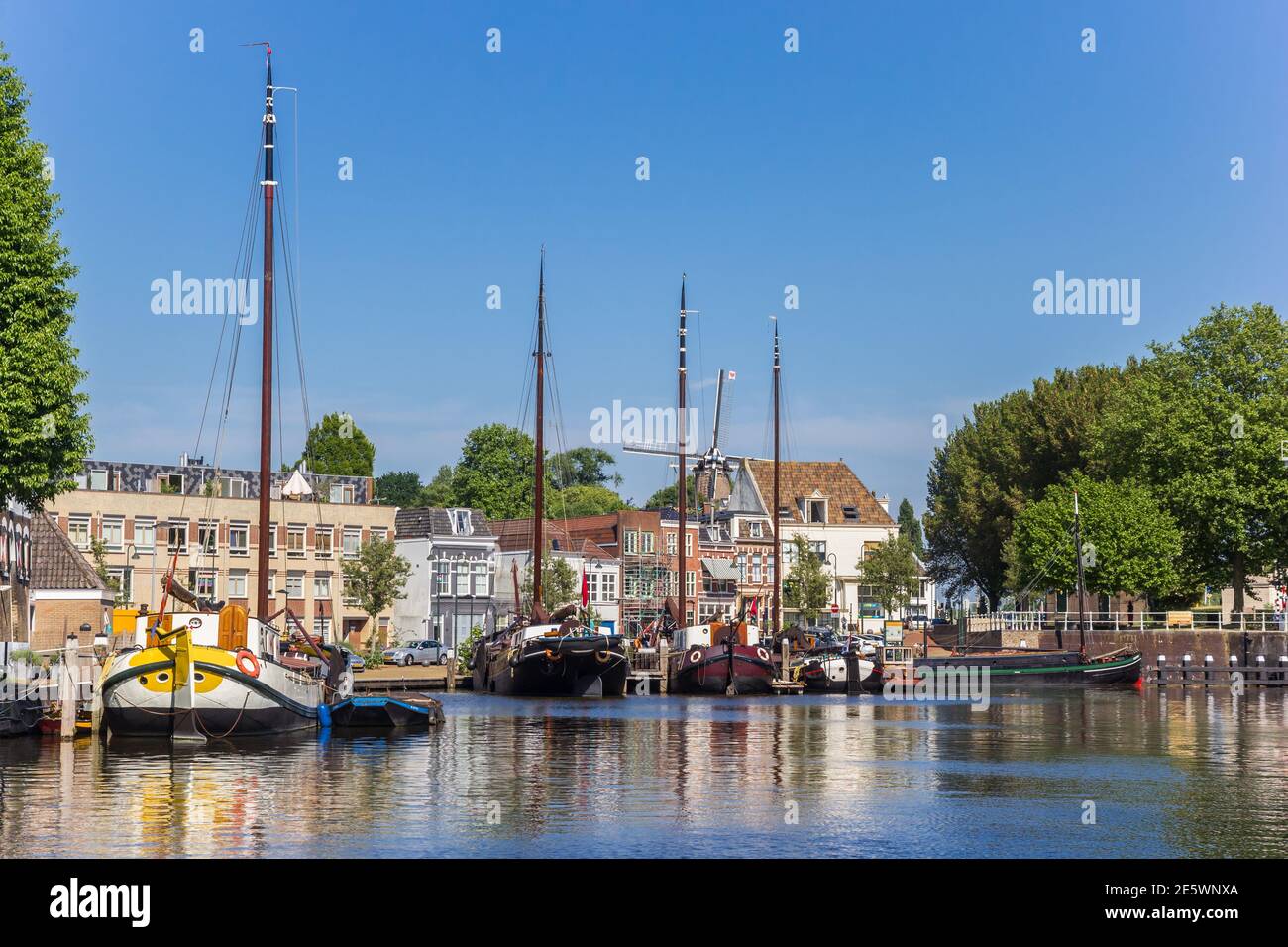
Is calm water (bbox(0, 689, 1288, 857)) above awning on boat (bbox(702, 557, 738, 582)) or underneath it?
underneath

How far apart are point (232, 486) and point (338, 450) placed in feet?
112

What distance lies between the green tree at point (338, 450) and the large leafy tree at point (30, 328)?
313 feet

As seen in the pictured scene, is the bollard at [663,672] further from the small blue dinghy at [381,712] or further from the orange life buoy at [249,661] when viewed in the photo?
the orange life buoy at [249,661]

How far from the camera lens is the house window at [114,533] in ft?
336

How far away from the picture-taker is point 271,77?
174 feet

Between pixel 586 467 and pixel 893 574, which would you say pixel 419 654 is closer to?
pixel 893 574

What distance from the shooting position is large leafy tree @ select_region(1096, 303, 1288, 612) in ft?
307

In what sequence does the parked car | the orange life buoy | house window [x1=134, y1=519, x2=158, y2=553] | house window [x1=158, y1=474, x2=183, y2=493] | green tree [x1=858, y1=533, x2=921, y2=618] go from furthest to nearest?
green tree [x1=858, y1=533, x2=921, y2=618]
house window [x1=158, y1=474, x2=183, y2=493]
house window [x1=134, y1=519, x2=158, y2=553]
the parked car
the orange life buoy

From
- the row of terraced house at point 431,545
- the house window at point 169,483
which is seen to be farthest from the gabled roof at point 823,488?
the house window at point 169,483

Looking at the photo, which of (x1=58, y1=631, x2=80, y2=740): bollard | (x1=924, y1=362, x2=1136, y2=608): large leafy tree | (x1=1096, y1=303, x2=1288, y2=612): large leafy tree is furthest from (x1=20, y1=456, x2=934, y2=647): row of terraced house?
(x1=58, y1=631, x2=80, y2=740): bollard

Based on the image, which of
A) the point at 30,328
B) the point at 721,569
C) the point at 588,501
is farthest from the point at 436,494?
the point at 30,328

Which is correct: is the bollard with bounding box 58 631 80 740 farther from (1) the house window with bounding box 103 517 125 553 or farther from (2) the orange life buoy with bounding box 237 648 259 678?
(1) the house window with bounding box 103 517 125 553

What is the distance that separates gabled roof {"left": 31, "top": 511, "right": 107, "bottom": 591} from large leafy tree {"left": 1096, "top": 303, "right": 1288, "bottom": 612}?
205 ft

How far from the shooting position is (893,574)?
134 metres
